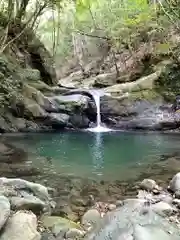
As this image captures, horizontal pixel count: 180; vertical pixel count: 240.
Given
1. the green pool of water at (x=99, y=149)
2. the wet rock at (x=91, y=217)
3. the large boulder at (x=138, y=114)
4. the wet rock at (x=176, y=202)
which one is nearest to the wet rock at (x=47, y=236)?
the wet rock at (x=91, y=217)

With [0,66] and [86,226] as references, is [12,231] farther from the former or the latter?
[0,66]

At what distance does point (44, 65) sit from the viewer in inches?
738

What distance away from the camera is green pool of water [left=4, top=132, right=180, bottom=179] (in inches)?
318

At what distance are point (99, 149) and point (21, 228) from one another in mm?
6455

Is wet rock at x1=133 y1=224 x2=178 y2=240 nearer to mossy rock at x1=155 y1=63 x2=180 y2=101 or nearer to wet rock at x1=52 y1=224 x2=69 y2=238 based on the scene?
wet rock at x1=52 y1=224 x2=69 y2=238

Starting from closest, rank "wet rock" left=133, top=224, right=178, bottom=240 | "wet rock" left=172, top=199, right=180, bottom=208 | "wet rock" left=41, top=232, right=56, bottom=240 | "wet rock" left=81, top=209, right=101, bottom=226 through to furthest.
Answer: "wet rock" left=133, top=224, right=178, bottom=240 → "wet rock" left=41, top=232, right=56, bottom=240 → "wet rock" left=81, top=209, right=101, bottom=226 → "wet rock" left=172, top=199, right=180, bottom=208

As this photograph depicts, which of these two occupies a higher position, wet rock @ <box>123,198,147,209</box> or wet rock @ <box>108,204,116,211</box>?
wet rock @ <box>123,198,147,209</box>

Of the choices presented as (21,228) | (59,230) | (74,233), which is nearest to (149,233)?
(74,233)

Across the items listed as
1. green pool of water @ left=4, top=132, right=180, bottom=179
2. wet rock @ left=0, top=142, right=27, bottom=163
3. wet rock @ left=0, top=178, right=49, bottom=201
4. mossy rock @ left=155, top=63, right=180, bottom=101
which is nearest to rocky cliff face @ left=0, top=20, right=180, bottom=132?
mossy rock @ left=155, top=63, right=180, bottom=101

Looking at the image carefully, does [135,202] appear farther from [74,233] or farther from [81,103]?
[81,103]

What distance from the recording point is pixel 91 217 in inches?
198

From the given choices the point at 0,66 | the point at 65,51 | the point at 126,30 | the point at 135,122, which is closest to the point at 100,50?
the point at 65,51

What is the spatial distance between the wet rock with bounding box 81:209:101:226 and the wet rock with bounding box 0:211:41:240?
74cm

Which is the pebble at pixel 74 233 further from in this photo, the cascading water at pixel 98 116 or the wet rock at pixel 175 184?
the cascading water at pixel 98 116
